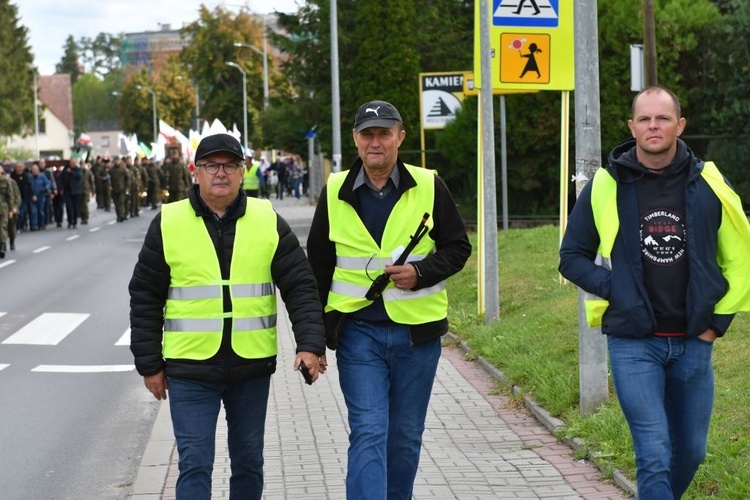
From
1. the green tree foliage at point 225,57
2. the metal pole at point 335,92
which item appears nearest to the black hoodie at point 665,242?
the metal pole at point 335,92

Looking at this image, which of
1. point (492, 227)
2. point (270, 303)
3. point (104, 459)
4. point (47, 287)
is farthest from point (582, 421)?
point (47, 287)

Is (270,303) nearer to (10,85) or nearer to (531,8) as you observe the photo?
(531,8)

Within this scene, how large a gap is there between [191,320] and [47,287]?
629 inches

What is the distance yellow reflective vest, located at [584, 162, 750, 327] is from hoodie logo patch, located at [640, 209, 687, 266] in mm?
119

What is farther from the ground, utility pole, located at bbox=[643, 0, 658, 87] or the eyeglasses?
utility pole, located at bbox=[643, 0, 658, 87]

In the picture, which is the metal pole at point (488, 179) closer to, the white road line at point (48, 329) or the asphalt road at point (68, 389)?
the asphalt road at point (68, 389)

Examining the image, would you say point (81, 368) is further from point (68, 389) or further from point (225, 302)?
point (225, 302)

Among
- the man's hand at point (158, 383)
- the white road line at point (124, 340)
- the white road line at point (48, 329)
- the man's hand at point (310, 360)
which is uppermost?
the man's hand at point (310, 360)

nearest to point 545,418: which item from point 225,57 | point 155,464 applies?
point 155,464

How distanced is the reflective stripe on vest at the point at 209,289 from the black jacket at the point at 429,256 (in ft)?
1.22

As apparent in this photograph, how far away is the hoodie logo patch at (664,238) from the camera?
521cm

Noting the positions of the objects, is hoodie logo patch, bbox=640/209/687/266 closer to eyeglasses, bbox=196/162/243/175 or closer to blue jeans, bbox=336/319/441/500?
blue jeans, bbox=336/319/441/500

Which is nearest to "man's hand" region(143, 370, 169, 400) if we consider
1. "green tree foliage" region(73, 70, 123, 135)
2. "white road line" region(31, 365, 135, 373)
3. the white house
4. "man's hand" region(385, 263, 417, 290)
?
"man's hand" region(385, 263, 417, 290)

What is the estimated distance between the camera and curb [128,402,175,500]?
24.3 feet
